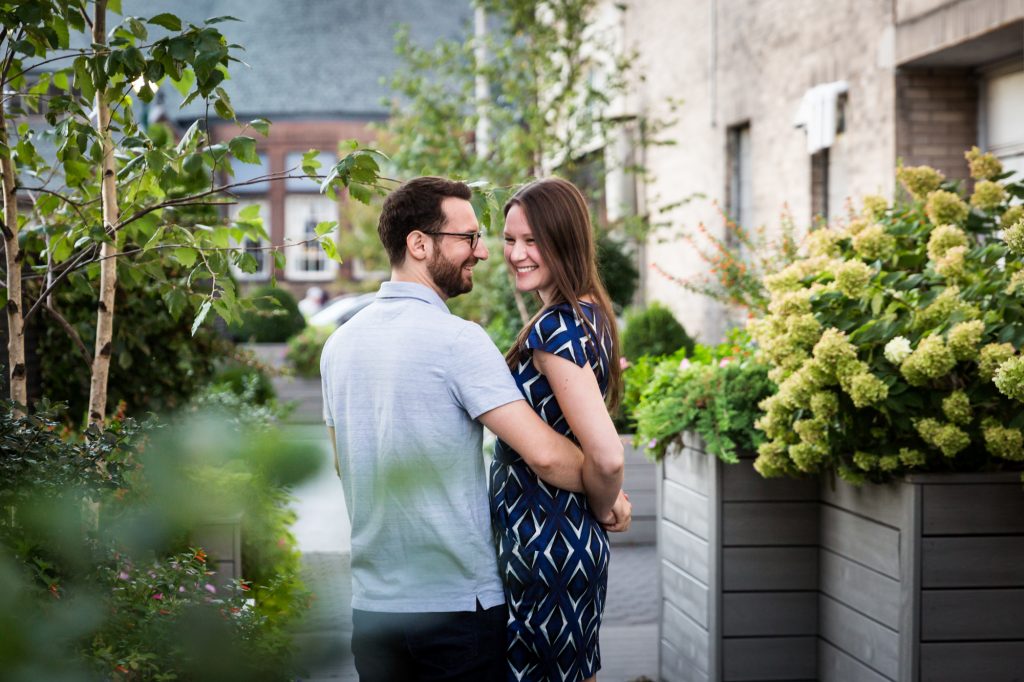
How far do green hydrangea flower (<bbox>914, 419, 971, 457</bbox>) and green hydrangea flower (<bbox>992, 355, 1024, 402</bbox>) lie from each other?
252mm

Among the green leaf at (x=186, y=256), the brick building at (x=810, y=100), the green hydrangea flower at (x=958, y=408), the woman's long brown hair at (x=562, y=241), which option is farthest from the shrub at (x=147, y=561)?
the brick building at (x=810, y=100)

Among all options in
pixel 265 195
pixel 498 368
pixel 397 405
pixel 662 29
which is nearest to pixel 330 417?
pixel 397 405

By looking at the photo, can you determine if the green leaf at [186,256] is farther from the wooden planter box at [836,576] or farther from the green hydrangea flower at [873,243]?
the green hydrangea flower at [873,243]

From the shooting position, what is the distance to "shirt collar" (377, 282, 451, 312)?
225 cm

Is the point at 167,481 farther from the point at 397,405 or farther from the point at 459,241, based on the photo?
the point at 459,241

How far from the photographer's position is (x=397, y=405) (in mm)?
2123

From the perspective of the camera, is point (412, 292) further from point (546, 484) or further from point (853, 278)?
point (853, 278)

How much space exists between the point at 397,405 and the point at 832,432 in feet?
5.47

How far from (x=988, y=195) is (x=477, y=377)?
2.24 m

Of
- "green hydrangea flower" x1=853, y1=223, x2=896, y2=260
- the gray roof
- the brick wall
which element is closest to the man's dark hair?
"green hydrangea flower" x1=853, y1=223, x2=896, y2=260

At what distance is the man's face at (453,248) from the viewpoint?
7.41 feet

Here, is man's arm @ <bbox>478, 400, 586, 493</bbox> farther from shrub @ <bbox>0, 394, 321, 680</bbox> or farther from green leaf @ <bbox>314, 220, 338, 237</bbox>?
shrub @ <bbox>0, 394, 321, 680</bbox>

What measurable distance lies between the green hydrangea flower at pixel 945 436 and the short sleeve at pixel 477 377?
1453 mm

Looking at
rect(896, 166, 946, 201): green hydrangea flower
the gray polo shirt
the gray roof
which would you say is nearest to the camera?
the gray polo shirt
